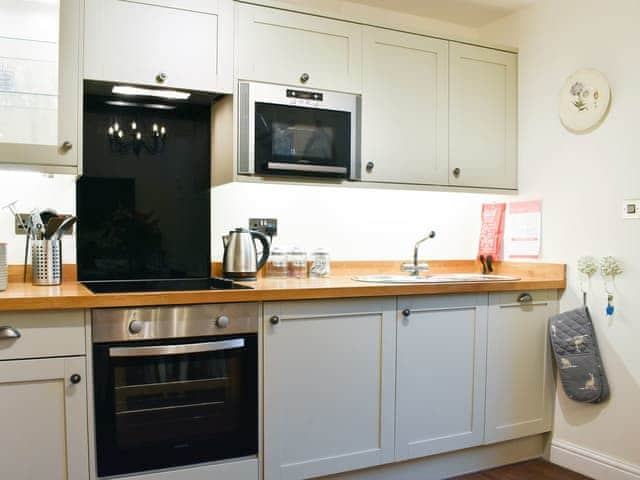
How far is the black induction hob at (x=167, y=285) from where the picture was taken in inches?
91.7

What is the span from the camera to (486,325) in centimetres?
264

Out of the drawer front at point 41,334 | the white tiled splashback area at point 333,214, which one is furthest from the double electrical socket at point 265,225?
the drawer front at point 41,334

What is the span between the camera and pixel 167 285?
8.26ft

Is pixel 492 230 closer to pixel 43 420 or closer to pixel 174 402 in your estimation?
pixel 174 402

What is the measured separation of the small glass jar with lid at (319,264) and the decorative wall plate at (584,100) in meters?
1.40

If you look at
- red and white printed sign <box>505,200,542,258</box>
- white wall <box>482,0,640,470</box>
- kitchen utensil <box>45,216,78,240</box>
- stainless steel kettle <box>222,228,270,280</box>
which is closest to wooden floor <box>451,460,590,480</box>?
white wall <box>482,0,640,470</box>

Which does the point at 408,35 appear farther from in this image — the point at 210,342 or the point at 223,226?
the point at 210,342

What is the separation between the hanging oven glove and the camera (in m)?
2.61

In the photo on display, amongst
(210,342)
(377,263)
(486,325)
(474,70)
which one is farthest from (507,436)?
(474,70)

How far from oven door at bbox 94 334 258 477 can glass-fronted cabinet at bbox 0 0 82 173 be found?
2.64 feet

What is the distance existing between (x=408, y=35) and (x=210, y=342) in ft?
5.93

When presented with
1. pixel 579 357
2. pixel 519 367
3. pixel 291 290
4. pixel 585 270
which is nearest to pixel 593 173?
pixel 585 270

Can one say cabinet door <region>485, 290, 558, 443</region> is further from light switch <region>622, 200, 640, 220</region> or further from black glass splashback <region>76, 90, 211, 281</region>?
black glass splashback <region>76, 90, 211, 281</region>

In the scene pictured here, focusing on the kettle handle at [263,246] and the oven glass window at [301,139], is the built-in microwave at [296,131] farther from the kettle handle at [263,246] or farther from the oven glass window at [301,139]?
the kettle handle at [263,246]
